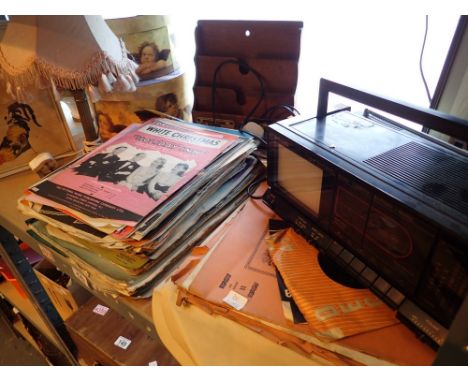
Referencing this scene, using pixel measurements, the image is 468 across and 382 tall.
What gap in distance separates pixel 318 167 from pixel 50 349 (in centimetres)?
127

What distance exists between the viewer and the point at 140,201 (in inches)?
22.9

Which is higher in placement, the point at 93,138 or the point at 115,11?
the point at 115,11

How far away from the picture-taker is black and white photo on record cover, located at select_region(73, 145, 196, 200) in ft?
2.02

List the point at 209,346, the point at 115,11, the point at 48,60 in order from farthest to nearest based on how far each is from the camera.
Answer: the point at 115,11 < the point at 48,60 < the point at 209,346

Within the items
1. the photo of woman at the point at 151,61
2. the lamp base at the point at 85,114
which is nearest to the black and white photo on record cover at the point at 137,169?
the lamp base at the point at 85,114

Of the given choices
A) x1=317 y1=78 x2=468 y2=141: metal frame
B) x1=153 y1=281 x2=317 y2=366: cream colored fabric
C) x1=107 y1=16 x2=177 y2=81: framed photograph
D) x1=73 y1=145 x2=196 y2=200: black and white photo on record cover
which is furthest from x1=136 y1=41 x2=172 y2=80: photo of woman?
x1=153 y1=281 x2=317 y2=366: cream colored fabric

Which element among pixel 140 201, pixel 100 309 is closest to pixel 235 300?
pixel 140 201

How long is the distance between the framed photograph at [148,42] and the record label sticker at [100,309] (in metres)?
0.63

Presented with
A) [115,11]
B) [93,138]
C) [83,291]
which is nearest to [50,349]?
[83,291]

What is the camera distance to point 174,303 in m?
0.52

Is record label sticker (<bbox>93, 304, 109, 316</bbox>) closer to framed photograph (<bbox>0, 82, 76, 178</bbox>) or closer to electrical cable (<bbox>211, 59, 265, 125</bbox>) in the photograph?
framed photograph (<bbox>0, 82, 76, 178</bbox>)

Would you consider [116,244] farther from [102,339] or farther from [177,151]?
[102,339]

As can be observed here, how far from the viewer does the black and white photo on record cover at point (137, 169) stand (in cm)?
62

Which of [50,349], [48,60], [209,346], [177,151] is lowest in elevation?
[50,349]
